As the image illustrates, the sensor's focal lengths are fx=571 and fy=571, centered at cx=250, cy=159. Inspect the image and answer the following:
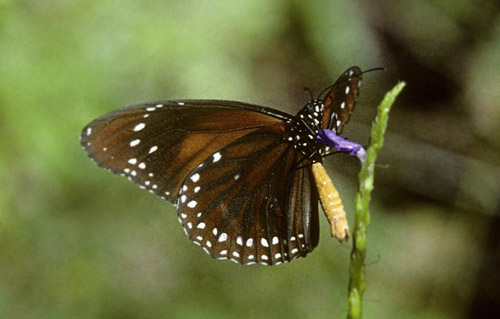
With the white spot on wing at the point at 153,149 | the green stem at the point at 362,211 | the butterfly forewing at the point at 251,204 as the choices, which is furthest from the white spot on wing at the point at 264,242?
the green stem at the point at 362,211

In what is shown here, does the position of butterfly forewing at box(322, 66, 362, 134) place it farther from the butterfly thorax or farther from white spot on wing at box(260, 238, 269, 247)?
white spot on wing at box(260, 238, 269, 247)

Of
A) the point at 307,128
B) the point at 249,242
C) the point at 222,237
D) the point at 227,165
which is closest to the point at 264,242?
the point at 249,242

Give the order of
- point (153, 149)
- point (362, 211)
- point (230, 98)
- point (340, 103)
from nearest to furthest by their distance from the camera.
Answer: point (362, 211) → point (340, 103) → point (153, 149) → point (230, 98)

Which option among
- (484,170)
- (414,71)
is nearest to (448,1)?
(414,71)

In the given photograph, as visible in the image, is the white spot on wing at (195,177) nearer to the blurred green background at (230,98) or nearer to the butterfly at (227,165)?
the butterfly at (227,165)

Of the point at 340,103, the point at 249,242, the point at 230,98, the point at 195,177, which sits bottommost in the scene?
the point at 249,242

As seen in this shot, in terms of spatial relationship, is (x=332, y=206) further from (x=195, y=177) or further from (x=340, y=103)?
(x=195, y=177)

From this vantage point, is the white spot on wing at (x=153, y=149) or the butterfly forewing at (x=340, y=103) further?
the white spot on wing at (x=153, y=149)
